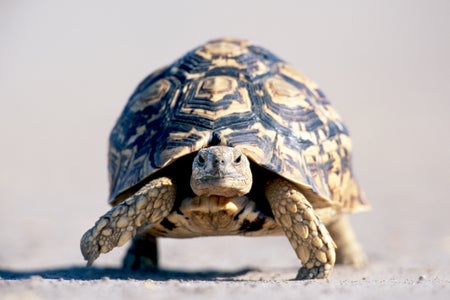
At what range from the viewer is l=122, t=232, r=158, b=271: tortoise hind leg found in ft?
22.7

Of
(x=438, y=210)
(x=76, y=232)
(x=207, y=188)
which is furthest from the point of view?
(x=438, y=210)

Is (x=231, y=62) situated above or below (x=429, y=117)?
above

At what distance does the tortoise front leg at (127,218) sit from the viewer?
5.37m

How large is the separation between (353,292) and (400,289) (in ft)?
1.03

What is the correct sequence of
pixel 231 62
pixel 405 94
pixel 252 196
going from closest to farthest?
1. pixel 252 196
2. pixel 231 62
3. pixel 405 94

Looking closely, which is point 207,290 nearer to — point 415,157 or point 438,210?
point 438,210

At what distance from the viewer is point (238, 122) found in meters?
5.79

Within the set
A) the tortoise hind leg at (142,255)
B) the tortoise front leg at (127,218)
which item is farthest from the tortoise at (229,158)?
the tortoise hind leg at (142,255)

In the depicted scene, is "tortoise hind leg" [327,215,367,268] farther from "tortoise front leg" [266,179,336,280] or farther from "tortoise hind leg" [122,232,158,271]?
"tortoise front leg" [266,179,336,280]

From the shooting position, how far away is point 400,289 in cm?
456

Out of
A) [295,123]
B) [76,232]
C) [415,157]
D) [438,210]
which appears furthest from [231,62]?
[415,157]

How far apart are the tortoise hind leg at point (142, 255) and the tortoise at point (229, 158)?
0.13 meters

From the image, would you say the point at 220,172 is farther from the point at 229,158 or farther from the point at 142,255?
the point at 142,255

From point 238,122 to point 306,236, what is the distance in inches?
38.9
